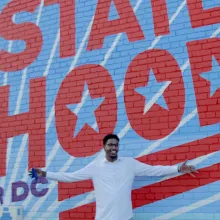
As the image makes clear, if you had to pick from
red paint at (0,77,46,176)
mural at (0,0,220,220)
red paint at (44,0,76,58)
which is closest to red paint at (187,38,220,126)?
mural at (0,0,220,220)

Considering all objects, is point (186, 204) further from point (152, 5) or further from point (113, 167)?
point (152, 5)

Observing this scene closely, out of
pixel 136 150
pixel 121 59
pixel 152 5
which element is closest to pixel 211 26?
pixel 152 5

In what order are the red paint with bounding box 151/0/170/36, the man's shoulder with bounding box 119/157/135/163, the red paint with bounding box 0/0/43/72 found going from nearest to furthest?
1. the man's shoulder with bounding box 119/157/135/163
2. the red paint with bounding box 151/0/170/36
3. the red paint with bounding box 0/0/43/72

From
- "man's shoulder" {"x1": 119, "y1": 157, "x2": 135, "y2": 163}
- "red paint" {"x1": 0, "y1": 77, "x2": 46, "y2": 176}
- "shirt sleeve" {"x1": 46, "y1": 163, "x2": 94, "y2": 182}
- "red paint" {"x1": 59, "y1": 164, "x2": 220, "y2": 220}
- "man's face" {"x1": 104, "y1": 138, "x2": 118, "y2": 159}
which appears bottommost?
"red paint" {"x1": 59, "y1": 164, "x2": 220, "y2": 220}

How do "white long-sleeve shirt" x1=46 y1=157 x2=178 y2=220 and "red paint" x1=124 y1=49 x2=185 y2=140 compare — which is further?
"red paint" x1=124 y1=49 x2=185 y2=140

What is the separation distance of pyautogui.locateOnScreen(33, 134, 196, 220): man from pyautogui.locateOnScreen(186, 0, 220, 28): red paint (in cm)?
159

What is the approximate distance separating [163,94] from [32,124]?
1914 millimetres

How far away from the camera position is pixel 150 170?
5.04 metres

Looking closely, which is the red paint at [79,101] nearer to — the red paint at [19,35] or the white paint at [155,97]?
the white paint at [155,97]

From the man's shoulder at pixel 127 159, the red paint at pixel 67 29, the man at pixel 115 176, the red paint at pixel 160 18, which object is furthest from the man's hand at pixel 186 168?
the red paint at pixel 67 29

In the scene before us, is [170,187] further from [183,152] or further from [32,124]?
[32,124]

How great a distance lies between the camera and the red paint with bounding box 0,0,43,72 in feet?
20.9

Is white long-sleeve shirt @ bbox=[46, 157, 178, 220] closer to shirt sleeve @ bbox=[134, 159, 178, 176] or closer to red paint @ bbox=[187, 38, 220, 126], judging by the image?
shirt sleeve @ bbox=[134, 159, 178, 176]

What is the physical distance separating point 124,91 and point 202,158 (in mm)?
1252
